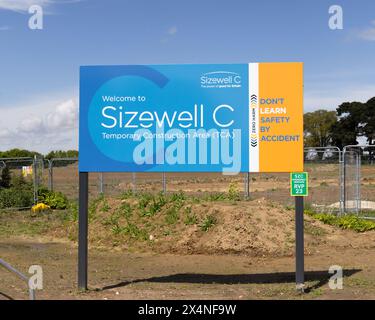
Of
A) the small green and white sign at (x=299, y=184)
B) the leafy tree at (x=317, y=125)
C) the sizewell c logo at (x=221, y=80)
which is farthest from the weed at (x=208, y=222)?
the leafy tree at (x=317, y=125)

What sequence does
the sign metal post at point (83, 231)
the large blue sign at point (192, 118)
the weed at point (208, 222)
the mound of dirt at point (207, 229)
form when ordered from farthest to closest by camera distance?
the weed at point (208, 222) → the mound of dirt at point (207, 229) → the sign metal post at point (83, 231) → the large blue sign at point (192, 118)

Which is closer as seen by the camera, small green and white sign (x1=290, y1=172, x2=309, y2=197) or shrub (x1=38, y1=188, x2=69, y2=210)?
small green and white sign (x1=290, y1=172, x2=309, y2=197)

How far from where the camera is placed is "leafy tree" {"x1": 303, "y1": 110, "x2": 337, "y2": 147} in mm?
94750

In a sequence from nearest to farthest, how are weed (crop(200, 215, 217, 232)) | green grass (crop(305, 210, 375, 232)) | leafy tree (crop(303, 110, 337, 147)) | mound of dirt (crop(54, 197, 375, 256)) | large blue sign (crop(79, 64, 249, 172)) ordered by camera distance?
large blue sign (crop(79, 64, 249, 172)) < mound of dirt (crop(54, 197, 375, 256)) < weed (crop(200, 215, 217, 232)) < green grass (crop(305, 210, 375, 232)) < leafy tree (crop(303, 110, 337, 147))

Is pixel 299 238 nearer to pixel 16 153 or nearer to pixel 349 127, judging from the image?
pixel 16 153

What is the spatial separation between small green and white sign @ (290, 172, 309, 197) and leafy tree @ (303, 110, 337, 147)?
8756 cm

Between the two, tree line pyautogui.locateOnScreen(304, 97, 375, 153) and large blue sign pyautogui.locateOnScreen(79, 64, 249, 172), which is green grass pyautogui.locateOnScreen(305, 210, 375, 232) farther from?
tree line pyautogui.locateOnScreen(304, 97, 375, 153)

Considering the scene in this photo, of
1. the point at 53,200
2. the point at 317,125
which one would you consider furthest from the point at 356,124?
the point at 53,200

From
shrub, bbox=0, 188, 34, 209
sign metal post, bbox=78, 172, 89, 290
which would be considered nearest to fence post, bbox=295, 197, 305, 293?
sign metal post, bbox=78, 172, 89, 290

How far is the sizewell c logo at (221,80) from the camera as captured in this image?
336 inches

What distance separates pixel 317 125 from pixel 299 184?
299 ft

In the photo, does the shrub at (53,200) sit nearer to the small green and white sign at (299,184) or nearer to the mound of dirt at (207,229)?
the mound of dirt at (207,229)

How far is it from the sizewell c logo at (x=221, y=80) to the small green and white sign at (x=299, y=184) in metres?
1.66
